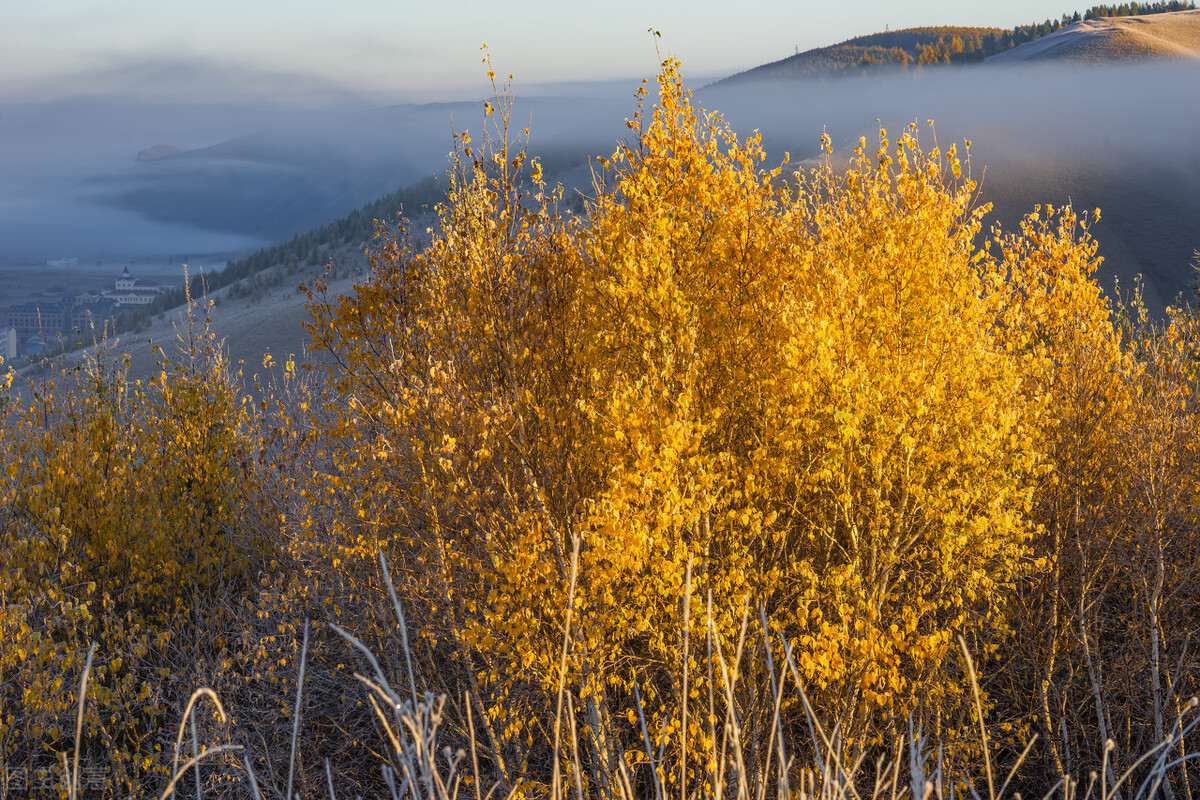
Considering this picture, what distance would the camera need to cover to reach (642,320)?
971cm

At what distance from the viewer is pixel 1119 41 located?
393 ft

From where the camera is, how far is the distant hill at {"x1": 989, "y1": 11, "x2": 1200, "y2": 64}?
117 m

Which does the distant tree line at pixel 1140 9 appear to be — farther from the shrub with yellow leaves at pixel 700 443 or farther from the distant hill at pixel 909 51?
the shrub with yellow leaves at pixel 700 443

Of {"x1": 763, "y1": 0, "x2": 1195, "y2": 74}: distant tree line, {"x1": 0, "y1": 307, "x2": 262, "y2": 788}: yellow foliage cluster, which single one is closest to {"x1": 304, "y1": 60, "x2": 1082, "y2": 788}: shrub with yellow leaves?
{"x1": 0, "y1": 307, "x2": 262, "y2": 788}: yellow foliage cluster

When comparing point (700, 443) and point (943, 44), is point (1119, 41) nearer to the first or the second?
point (943, 44)

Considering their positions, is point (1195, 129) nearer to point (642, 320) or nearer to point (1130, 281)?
point (1130, 281)

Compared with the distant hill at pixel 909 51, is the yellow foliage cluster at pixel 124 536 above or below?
below

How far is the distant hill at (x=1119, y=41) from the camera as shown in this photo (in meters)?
117

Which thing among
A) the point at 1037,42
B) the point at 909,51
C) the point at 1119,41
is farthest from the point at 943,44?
the point at 1119,41

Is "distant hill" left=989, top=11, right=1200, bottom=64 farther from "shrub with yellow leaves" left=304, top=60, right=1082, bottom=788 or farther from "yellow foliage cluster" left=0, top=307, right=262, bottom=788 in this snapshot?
"yellow foliage cluster" left=0, top=307, right=262, bottom=788

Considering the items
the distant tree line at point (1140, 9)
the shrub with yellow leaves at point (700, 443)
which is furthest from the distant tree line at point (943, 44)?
the shrub with yellow leaves at point (700, 443)

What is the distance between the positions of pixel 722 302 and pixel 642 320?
7.69 feet

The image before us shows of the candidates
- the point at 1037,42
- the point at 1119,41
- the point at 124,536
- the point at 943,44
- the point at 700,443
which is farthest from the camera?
the point at 943,44

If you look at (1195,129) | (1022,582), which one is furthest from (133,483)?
(1195,129)
